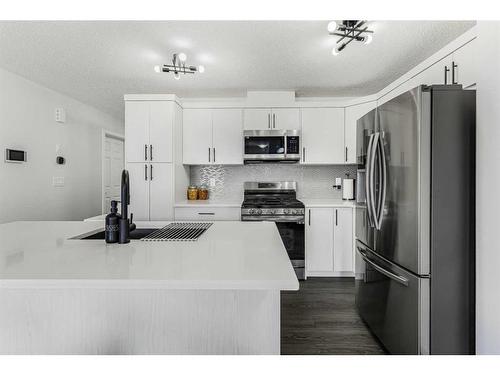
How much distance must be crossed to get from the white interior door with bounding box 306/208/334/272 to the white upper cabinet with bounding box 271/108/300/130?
1.12 meters

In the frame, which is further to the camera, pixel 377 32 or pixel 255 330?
pixel 377 32

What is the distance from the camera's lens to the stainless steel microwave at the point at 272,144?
3850mm

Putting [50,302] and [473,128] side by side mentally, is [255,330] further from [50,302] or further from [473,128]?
[473,128]

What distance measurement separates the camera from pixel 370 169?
7.02 feet

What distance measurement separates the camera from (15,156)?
3.34m

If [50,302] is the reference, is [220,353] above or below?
below

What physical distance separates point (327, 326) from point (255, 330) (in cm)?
147

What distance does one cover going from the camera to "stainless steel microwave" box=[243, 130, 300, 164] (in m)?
3.85

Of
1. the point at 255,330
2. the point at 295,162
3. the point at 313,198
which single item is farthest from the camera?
the point at 313,198

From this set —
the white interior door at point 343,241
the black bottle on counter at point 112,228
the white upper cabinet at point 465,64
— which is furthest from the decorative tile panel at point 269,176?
the black bottle on counter at point 112,228

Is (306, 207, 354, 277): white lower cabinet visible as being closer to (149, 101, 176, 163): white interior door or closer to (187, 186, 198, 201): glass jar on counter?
(187, 186, 198, 201): glass jar on counter

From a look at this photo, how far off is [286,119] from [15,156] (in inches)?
123

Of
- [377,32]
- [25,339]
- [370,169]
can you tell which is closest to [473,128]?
[370,169]

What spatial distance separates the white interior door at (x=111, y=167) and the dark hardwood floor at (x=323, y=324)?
371 centimetres
